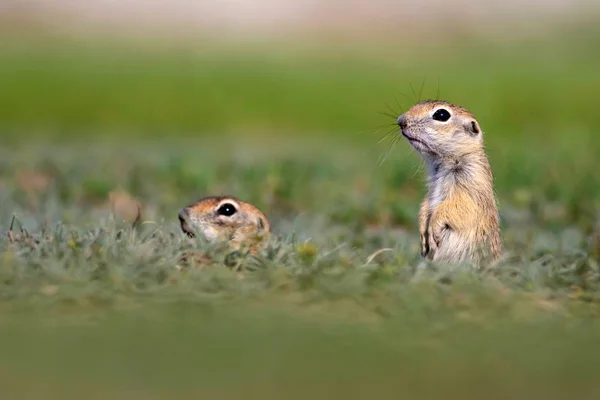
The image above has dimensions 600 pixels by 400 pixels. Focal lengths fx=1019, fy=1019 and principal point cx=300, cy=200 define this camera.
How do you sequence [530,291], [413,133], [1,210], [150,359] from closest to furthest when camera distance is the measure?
[150,359] → [530,291] → [413,133] → [1,210]

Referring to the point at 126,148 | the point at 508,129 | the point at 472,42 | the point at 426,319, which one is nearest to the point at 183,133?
the point at 126,148

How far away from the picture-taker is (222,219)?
21.4 feet

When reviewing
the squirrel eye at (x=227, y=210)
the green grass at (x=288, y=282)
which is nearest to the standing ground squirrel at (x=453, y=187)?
the green grass at (x=288, y=282)

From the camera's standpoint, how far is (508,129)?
1711cm

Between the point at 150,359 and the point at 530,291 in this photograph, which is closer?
the point at 150,359

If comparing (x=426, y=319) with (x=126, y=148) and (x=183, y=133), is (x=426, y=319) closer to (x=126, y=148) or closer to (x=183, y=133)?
(x=126, y=148)

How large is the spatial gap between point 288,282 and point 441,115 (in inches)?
68.7

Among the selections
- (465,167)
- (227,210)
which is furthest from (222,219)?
(465,167)

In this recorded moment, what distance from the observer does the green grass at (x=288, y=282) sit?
12.6 ft

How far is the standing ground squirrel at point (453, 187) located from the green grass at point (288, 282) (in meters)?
0.24

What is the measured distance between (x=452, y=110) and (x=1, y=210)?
11.4 ft

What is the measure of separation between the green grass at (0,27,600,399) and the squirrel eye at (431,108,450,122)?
0.87 m

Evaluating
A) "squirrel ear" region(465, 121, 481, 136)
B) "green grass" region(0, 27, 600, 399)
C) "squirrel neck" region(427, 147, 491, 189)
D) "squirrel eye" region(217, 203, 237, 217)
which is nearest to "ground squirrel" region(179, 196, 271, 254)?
"squirrel eye" region(217, 203, 237, 217)

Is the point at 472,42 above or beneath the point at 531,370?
above
